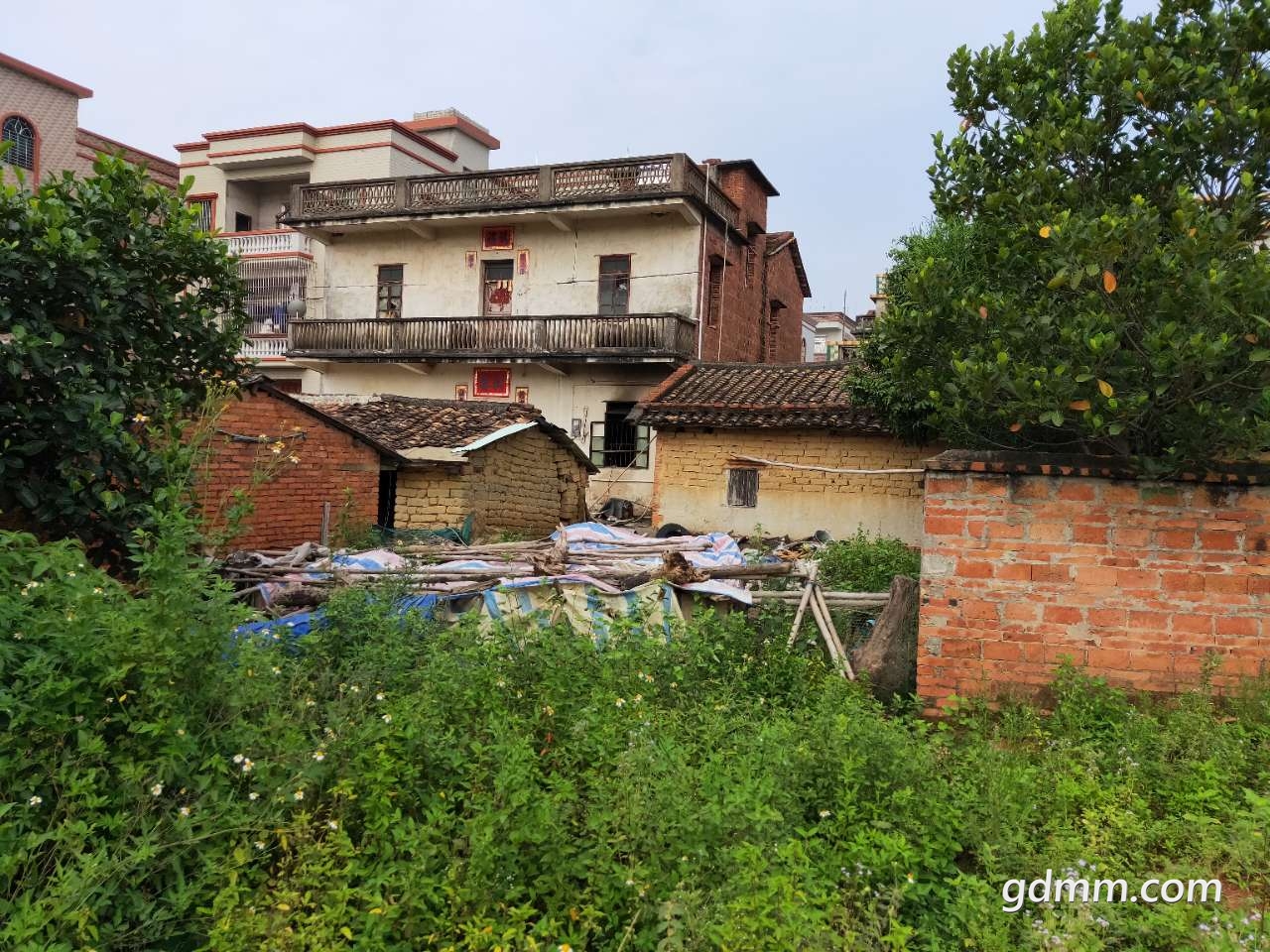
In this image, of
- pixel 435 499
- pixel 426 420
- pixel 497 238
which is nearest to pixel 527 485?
pixel 426 420

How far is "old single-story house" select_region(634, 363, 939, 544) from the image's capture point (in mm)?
13070

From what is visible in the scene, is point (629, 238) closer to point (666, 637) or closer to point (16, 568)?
point (666, 637)

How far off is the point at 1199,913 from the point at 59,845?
4449 millimetres

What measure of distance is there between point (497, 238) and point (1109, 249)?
17.6m

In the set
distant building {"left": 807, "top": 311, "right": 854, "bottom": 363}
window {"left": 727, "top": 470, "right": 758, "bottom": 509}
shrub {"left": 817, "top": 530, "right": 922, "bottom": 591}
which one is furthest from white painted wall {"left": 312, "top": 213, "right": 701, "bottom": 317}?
distant building {"left": 807, "top": 311, "right": 854, "bottom": 363}

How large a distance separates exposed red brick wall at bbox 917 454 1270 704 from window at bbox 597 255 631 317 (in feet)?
49.4

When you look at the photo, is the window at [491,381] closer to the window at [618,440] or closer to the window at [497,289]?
the window at [497,289]

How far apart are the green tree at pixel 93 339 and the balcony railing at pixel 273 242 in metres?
19.2

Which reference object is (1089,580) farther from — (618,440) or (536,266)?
(536,266)

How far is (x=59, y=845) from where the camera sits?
3.21m

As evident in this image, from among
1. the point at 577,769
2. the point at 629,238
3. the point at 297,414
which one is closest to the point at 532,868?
the point at 577,769

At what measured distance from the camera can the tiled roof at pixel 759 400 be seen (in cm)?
1309

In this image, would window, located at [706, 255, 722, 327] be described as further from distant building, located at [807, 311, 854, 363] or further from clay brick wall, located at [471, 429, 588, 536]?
distant building, located at [807, 311, 854, 363]

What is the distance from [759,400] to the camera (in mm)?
14117
